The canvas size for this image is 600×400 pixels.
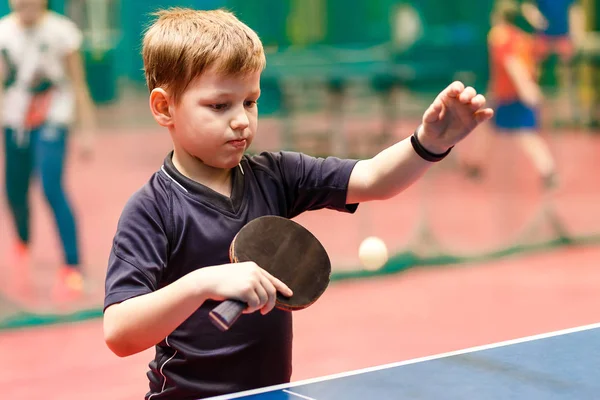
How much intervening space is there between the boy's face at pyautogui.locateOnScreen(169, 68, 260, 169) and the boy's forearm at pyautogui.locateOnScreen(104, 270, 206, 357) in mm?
363

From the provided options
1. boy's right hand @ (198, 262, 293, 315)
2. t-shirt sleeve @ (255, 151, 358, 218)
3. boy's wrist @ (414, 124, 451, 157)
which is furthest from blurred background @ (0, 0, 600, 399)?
boy's right hand @ (198, 262, 293, 315)

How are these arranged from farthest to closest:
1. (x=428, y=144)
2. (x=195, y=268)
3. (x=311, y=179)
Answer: (x=311, y=179) < (x=428, y=144) < (x=195, y=268)

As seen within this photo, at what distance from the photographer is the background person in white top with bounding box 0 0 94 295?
18.0ft

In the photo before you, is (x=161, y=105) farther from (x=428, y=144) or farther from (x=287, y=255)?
(x=428, y=144)

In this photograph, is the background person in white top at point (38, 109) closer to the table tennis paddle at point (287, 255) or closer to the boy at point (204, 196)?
the boy at point (204, 196)

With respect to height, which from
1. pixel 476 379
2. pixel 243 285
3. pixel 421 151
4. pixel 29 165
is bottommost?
pixel 29 165

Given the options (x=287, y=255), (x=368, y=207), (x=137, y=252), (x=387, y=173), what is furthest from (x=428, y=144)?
(x=368, y=207)

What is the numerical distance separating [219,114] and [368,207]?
614 centimetres

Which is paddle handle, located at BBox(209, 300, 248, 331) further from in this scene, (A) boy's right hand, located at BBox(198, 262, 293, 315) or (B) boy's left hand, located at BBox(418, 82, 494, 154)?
(B) boy's left hand, located at BBox(418, 82, 494, 154)

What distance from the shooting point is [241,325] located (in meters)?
2.22

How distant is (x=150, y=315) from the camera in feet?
6.36

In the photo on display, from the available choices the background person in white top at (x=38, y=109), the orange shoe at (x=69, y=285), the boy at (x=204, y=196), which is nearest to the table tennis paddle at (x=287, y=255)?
the boy at (x=204, y=196)

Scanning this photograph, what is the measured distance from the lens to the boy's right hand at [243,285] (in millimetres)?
1801

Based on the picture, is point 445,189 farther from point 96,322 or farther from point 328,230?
point 96,322
